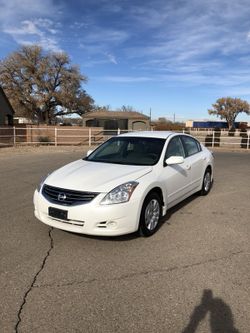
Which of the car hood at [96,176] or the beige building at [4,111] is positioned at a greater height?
the beige building at [4,111]

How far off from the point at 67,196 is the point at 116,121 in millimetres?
47217

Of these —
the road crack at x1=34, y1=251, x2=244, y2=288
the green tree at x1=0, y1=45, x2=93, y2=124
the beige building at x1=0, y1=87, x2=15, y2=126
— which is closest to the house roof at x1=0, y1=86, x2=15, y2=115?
the beige building at x1=0, y1=87, x2=15, y2=126

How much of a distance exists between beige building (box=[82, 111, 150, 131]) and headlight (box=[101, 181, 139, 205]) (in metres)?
44.5

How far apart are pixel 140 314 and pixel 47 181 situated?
2625mm

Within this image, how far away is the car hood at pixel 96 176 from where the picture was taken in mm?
4781

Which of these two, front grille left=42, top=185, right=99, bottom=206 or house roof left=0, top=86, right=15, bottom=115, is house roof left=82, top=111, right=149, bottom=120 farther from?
front grille left=42, top=185, right=99, bottom=206

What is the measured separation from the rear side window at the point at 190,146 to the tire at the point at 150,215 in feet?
6.44


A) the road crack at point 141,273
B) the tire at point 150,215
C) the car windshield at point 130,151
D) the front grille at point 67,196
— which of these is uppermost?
the car windshield at point 130,151

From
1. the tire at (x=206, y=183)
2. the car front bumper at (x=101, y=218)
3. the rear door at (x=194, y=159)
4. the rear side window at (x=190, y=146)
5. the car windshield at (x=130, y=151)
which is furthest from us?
the tire at (x=206, y=183)

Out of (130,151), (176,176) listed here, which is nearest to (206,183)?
(176,176)

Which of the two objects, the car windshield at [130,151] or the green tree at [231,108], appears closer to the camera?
the car windshield at [130,151]

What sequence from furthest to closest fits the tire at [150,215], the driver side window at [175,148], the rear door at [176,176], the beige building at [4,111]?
the beige building at [4,111] < the driver side window at [175,148] < the rear door at [176,176] < the tire at [150,215]

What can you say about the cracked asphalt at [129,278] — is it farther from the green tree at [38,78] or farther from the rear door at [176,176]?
the green tree at [38,78]

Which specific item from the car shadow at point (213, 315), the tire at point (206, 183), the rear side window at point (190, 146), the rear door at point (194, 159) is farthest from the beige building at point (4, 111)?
the car shadow at point (213, 315)
